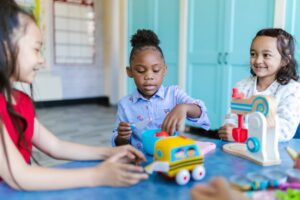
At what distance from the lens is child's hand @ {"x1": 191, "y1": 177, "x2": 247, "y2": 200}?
44 cm

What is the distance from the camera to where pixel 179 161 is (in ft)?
2.23

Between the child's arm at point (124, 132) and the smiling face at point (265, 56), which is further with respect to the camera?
the smiling face at point (265, 56)

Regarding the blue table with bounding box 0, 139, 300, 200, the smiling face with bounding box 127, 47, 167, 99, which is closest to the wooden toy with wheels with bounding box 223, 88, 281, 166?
the blue table with bounding box 0, 139, 300, 200

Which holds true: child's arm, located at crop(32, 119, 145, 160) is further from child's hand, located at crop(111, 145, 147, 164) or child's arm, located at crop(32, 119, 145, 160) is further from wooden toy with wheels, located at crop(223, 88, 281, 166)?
wooden toy with wheels, located at crop(223, 88, 281, 166)

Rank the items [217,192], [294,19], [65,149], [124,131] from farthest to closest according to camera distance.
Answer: [294,19] < [124,131] < [65,149] < [217,192]

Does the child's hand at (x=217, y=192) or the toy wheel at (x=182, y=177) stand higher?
the child's hand at (x=217, y=192)

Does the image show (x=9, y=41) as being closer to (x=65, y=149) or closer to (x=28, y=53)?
(x=28, y=53)

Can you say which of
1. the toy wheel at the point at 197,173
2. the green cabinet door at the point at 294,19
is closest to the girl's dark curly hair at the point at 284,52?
the toy wheel at the point at 197,173

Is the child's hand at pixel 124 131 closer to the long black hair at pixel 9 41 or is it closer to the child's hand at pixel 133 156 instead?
the child's hand at pixel 133 156

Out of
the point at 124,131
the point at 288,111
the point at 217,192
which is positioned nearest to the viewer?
the point at 217,192

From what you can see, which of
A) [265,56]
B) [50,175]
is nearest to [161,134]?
[50,175]

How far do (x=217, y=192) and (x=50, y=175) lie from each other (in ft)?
1.19

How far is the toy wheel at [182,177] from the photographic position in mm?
664

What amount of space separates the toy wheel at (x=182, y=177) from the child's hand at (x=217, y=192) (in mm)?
192
